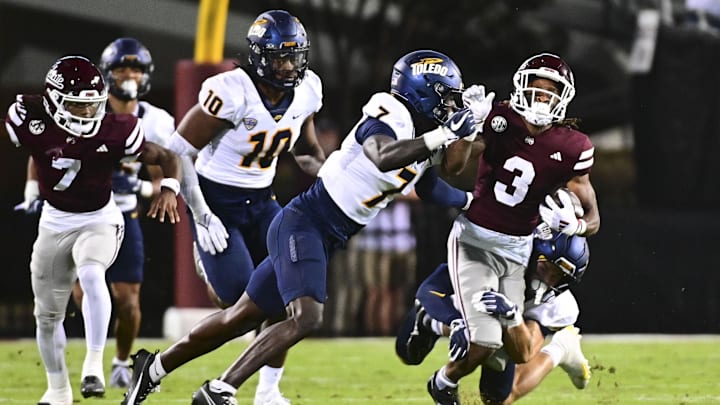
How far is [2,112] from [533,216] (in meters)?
9.84

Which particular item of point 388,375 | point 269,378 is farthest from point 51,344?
point 388,375

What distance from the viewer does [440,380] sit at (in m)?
6.46

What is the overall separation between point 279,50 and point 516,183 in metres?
1.19

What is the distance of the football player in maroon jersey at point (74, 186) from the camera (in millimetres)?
6516

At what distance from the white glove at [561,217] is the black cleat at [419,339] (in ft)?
2.91

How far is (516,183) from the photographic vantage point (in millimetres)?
6457

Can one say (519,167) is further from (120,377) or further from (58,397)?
(120,377)

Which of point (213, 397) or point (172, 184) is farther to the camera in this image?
point (172, 184)

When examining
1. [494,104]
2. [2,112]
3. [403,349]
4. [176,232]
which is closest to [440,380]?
[403,349]

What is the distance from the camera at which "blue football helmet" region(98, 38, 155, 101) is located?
8219 mm

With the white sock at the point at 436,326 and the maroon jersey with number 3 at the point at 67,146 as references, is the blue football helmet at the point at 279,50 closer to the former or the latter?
the maroon jersey with number 3 at the point at 67,146

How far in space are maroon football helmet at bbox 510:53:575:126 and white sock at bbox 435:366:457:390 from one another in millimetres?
1125

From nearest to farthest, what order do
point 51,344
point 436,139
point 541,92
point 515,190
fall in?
1. point 436,139
2. point 541,92
3. point 515,190
4. point 51,344

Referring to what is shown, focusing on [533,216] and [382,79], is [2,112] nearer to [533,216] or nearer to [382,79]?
[382,79]
